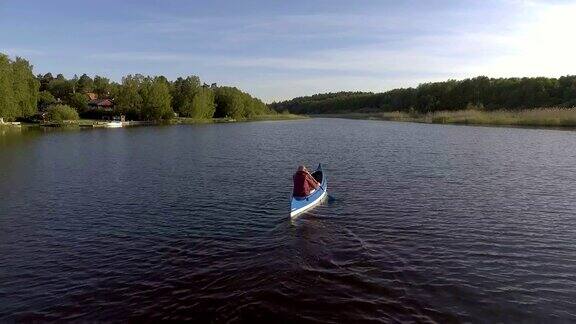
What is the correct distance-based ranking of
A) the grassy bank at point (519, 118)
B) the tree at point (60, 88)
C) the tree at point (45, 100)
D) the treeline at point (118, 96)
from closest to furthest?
the grassy bank at point (519, 118) < the treeline at point (118, 96) < the tree at point (45, 100) < the tree at point (60, 88)

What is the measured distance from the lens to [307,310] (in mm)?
14406

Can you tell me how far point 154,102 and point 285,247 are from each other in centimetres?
14575

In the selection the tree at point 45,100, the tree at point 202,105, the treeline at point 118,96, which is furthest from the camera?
the tree at point 202,105

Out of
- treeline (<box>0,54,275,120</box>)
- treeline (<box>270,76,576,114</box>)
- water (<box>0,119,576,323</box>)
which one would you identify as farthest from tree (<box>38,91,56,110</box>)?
treeline (<box>270,76,576,114</box>)

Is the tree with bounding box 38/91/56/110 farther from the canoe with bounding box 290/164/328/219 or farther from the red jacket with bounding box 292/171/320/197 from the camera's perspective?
the red jacket with bounding box 292/171/320/197

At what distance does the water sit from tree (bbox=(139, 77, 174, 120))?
389 feet

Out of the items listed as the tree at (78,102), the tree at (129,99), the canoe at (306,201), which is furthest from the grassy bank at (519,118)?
the tree at (78,102)

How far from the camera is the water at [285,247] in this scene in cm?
1470

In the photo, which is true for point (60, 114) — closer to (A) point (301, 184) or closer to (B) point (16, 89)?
(B) point (16, 89)

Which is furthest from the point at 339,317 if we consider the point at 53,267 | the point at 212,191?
the point at 212,191

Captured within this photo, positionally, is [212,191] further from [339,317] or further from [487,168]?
[487,168]

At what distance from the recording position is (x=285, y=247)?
67.2 ft

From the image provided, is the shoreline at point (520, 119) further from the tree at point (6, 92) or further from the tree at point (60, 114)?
the tree at point (6, 92)

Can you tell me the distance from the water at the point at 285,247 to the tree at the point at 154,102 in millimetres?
118539
